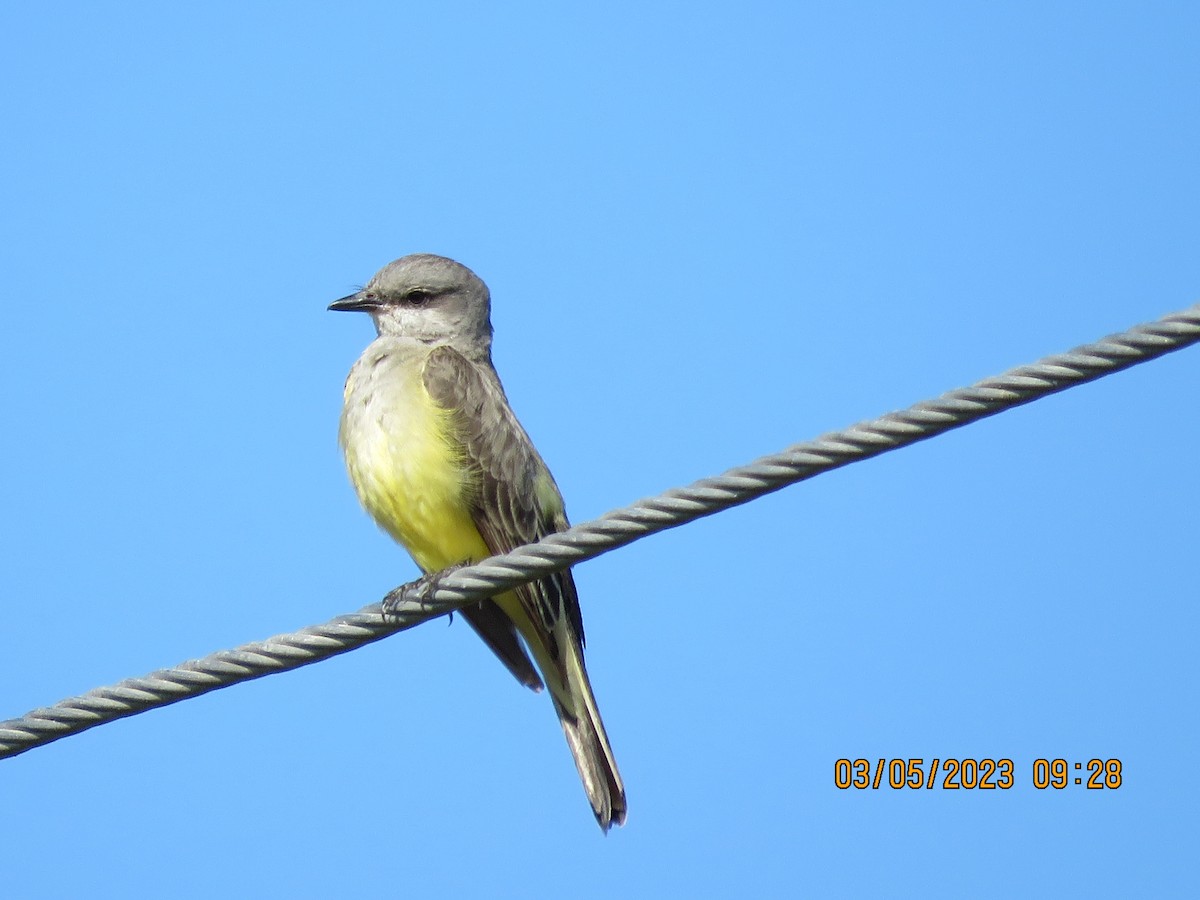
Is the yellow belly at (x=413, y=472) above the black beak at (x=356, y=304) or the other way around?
the other way around

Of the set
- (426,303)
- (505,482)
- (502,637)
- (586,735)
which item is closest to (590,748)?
(586,735)

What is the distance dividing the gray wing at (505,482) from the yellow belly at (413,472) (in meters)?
0.06

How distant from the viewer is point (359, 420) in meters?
6.61

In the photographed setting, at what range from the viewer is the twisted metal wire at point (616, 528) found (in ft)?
11.9

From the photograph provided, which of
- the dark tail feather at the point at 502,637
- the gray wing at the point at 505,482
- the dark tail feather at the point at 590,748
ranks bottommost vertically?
the dark tail feather at the point at 590,748

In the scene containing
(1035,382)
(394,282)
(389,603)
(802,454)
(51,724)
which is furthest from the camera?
(394,282)

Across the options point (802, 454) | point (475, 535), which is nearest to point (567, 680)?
point (475, 535)

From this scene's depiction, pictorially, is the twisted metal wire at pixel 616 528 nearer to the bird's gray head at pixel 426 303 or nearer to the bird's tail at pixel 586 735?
the bird's tail at pixel 586 735

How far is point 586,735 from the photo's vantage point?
654cm

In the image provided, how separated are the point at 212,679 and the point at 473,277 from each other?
3897 millimetres

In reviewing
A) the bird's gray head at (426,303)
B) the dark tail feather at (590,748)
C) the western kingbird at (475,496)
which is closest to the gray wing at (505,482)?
the western kingbird at (475,496)

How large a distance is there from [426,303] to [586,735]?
2463 mm

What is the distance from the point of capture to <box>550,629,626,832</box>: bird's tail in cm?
640

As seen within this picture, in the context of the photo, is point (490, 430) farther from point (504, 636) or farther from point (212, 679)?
→ point (212, 679)
